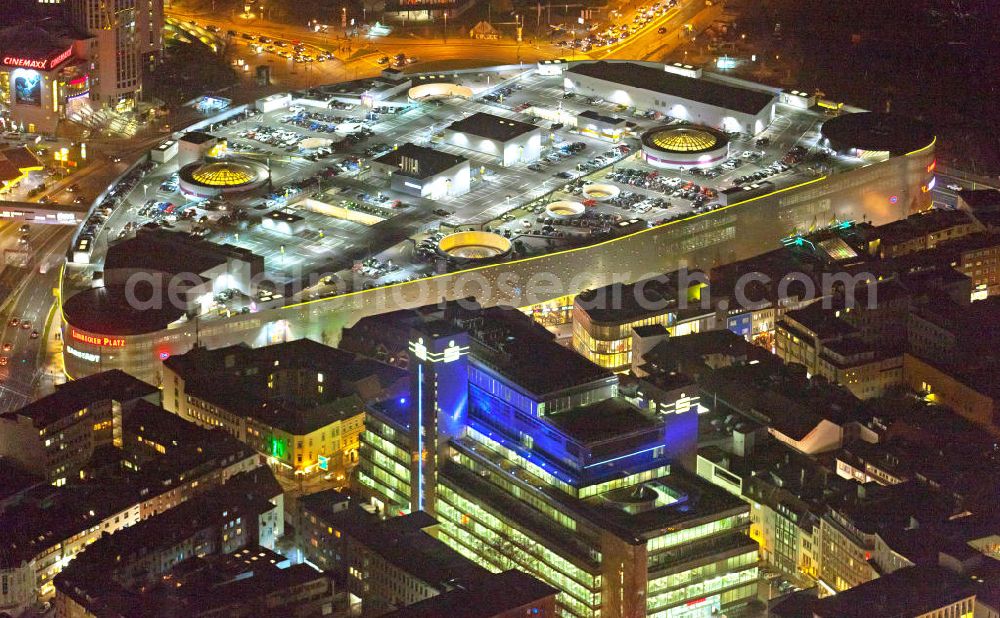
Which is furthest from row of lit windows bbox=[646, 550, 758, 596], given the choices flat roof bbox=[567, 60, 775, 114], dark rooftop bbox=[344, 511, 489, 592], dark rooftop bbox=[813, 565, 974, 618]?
flat roof bbox=[567, 60, 775, 114]

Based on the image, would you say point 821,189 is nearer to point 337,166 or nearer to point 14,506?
point 337,166

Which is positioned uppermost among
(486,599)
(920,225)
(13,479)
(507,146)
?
(507,146)

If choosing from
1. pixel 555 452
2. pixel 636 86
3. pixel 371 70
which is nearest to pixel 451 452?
pixel 555 452

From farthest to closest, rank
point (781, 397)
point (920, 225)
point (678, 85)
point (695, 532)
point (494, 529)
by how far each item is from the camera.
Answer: point (678, 85)
point (920, 225)
point (781, 397)
point (494, 529)
point (695, 532)

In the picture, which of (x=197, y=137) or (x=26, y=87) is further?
(x=26, y=87)

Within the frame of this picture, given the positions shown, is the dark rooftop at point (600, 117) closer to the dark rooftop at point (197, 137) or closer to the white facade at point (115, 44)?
the dark rooftop at point (197, 137)

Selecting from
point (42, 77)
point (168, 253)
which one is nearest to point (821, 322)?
point (168, 253)

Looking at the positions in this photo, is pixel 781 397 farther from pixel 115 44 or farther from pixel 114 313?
pixel 115 44
